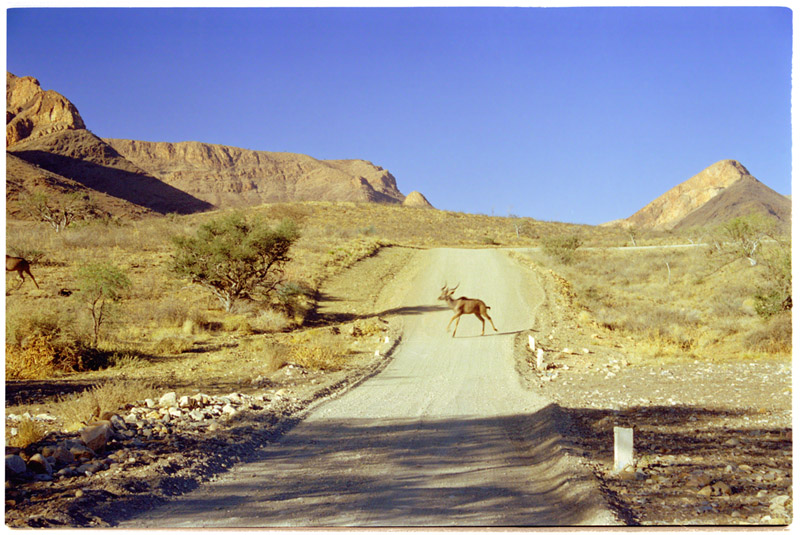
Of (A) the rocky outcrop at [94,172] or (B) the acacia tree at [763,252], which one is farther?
(A) the rocky outcrop at [94,172]

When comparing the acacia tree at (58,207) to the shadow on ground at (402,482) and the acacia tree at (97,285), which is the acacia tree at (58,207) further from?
the shadow on ground at (402,482)

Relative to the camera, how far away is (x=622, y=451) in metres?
4.97

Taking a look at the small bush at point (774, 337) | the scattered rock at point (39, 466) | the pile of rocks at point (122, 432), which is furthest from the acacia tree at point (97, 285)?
the small bush at point (774, 337)

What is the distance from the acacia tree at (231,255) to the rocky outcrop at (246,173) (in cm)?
9601

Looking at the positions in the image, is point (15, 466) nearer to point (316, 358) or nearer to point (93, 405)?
point (93, 405)

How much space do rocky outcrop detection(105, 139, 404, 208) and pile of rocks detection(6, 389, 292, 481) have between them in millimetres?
107585

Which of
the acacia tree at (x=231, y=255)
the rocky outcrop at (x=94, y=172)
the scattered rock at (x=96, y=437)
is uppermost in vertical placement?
the rocky outcrop at (x=94, y=172)

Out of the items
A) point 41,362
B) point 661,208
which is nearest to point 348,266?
point 41,362

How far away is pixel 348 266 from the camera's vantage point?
90.1 ft

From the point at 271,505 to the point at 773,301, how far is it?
16.4 metres

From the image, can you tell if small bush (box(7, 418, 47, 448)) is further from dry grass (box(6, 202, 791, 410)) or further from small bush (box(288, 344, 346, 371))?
small bush (box(288, 344, 346, 371))

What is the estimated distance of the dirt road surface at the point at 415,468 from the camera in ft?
13.7

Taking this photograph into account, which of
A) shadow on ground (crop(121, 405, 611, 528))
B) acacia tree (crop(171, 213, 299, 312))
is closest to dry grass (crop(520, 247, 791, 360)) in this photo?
shadow on ground (crop(121, 405, 611, 528))

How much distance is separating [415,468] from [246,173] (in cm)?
16506
